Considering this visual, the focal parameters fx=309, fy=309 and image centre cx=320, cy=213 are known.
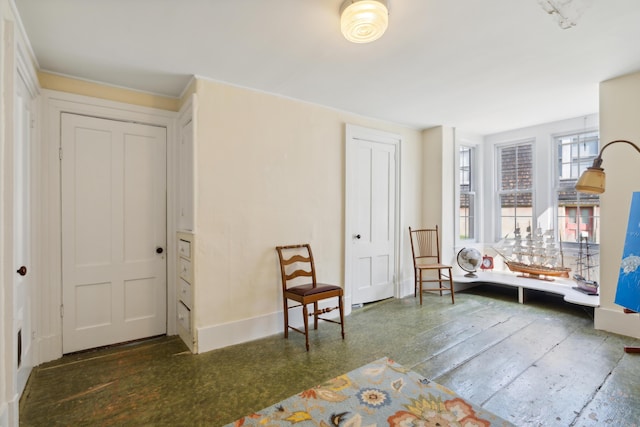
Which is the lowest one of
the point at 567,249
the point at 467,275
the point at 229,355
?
the point at 229,355

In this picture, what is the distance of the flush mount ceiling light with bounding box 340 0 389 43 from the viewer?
1683 mm

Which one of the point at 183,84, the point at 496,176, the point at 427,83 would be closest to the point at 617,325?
the point at 496,176

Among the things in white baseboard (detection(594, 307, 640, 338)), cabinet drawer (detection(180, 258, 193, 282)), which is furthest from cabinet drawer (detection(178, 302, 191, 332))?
white baseboard (detection(594, 307, 640, 338))

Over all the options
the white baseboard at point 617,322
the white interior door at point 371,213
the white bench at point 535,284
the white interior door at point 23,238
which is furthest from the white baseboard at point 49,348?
the white baseboard at point 617,322

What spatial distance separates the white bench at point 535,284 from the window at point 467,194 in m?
0.71

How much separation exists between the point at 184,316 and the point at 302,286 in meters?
1.14

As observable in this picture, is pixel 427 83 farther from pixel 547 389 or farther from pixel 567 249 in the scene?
pixel 567 249

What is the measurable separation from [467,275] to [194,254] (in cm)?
383

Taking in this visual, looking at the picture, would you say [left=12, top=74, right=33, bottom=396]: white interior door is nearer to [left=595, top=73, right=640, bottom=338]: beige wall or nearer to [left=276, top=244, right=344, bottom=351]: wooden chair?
[left=276, top=244, right=344, bottom=351]: wooden chair

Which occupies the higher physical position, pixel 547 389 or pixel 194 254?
pixel 194 254

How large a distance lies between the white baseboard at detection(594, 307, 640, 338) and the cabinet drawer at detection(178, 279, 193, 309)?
3.98 meters

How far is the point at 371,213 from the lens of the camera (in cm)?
→ 405

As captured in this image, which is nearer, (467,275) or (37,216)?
(37,216)

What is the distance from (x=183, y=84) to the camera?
9.43 feet
